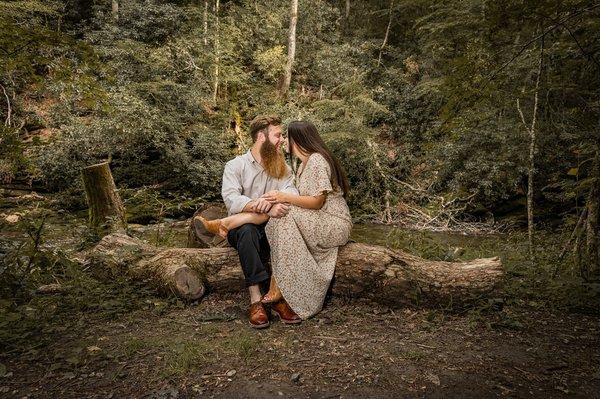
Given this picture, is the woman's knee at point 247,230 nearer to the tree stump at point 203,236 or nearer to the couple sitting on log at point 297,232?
the couple sitting on log at point 297,232

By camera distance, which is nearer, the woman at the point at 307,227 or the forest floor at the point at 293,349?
the forest floor at the point at 293,349

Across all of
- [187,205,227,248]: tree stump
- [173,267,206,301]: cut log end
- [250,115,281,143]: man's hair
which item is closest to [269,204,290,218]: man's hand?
[250,115,281,143]: man's hair

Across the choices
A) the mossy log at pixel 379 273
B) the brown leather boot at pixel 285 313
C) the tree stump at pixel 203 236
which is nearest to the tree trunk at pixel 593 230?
the mossy log at pixel 379 273

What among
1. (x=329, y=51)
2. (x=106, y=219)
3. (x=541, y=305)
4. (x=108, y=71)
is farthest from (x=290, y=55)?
(x=541, y=305)

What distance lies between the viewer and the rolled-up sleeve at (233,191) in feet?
11.7

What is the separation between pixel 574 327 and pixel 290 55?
15817 millimetres

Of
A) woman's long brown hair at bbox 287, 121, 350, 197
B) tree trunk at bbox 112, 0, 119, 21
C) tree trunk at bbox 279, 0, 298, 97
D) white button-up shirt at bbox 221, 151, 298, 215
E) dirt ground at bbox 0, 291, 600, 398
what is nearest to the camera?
dirt ground at bbox 0, 291, 600, 398

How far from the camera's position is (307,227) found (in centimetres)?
338

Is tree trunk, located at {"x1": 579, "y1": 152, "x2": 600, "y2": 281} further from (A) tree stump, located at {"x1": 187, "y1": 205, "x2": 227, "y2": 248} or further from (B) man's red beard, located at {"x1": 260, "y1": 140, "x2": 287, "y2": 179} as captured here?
(A) tree stump, located at {"x1": 187, "y1": 205, "x2": 227, "y2": 248}

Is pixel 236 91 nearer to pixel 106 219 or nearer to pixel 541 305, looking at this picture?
pixel 106 219

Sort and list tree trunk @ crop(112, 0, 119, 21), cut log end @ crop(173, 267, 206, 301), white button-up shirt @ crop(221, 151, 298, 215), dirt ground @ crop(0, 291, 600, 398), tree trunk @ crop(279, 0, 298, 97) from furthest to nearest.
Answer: tree trunk @ crop(279, 0, 298, 97) < tree trunk @ crop(112, 0, 119, 21) < white button-up shirt @ crop(221, 151, 298, 215) < cut log end @ crop(173, 267, 206, 301) < dirt ground @ crop(0, 291, 600, 398)

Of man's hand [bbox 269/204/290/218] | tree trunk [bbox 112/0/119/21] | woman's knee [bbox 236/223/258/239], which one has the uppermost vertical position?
tree trunk [bbox 112/0/119/21]

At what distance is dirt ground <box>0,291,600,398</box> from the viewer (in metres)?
2.27

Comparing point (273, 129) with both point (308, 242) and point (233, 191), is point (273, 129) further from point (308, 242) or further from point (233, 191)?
point (308, 242)
